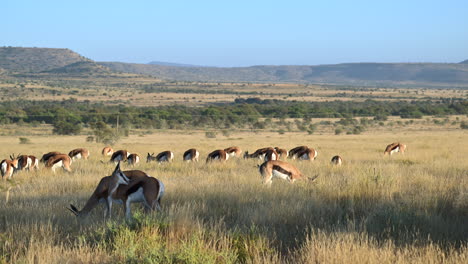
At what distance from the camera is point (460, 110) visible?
7269 centimetres

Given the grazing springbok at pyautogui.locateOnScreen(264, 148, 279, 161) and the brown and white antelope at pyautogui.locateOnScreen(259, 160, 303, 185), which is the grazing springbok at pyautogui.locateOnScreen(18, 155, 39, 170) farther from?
the brown and white antelope at pyautogui.locateOnScreen(259, 160, 303, 185)

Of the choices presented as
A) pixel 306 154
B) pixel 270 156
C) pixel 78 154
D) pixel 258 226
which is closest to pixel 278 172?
pixel 258 226

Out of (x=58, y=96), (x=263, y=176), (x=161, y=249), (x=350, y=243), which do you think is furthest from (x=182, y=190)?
(x=58, y=96)

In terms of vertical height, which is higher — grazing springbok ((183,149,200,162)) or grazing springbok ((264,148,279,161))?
grazing springbok ((264,148,279,161))

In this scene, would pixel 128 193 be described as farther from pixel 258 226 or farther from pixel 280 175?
pixel 280 175

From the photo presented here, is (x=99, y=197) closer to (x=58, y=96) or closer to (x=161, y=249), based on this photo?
(x=161, y=249)

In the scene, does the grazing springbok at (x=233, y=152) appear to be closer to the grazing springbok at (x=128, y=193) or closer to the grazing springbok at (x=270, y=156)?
the grazing springbok at (x=270, y=156)

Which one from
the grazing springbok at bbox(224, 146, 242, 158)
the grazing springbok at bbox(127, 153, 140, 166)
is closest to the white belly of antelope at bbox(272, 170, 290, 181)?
the grazing springbok at bbox(127, 153, 140, 166)

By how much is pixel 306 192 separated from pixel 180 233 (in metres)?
3.78

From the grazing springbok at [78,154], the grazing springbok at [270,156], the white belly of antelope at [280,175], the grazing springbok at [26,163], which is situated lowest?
the grazing springbok at [78,154]

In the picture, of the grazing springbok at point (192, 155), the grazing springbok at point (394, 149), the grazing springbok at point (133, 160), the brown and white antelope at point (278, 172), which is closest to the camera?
the brown and white antelope at point (278, 172)

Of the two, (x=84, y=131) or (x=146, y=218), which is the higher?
(x=146, y=218)

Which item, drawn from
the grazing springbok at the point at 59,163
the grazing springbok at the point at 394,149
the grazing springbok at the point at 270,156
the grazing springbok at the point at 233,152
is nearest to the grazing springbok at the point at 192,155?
the grazing springbok at the point at 233,152

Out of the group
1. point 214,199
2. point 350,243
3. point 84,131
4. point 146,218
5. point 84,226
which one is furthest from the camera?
point 84,131
